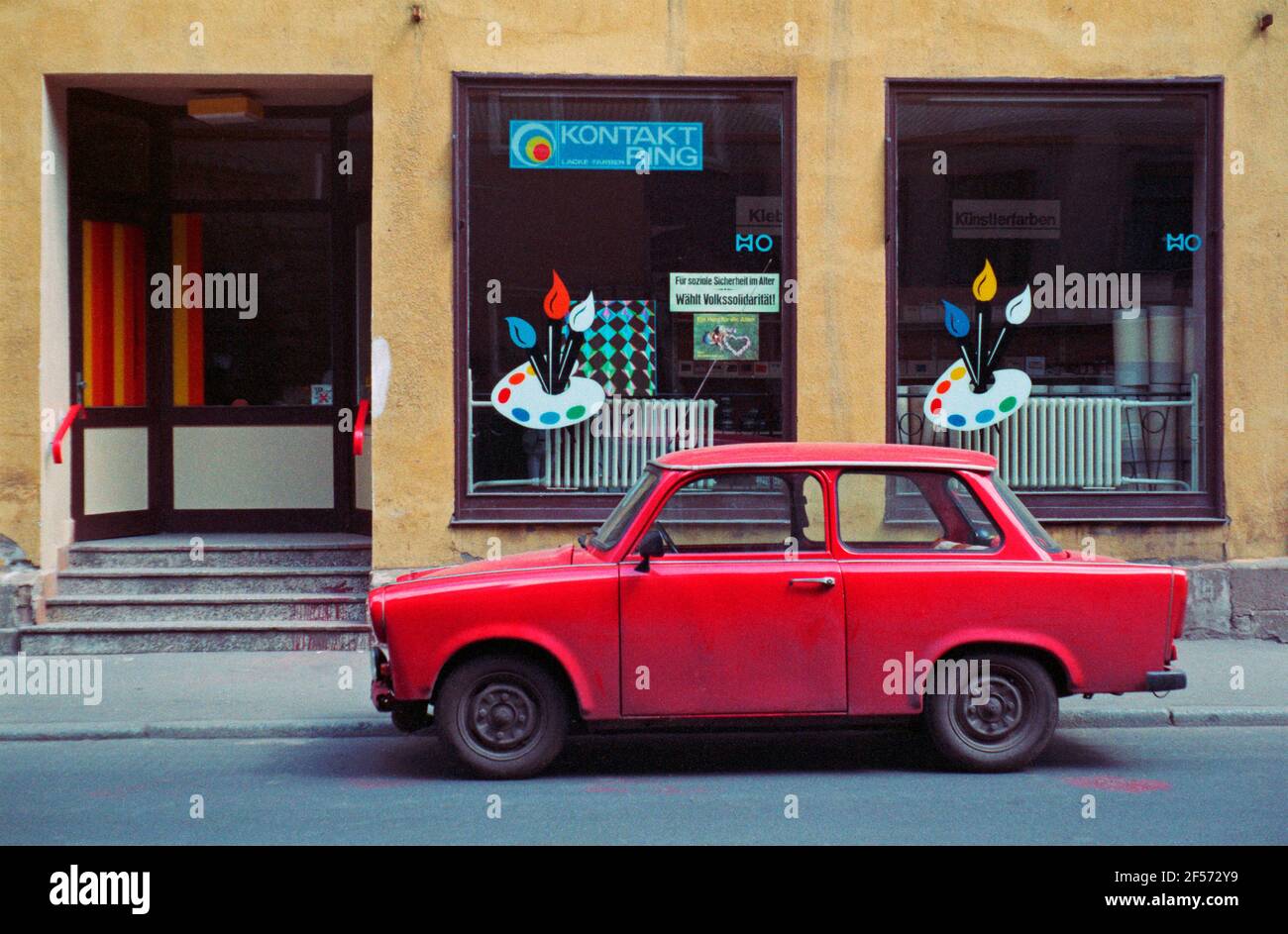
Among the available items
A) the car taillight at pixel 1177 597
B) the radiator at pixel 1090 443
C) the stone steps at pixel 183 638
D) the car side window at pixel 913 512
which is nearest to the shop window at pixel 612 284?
the stone steps at pixel 183 638

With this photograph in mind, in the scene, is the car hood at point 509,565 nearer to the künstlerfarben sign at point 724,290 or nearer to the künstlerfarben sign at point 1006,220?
the künstlerfarben sign at point 724,290

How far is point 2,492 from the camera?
10797 millimetres

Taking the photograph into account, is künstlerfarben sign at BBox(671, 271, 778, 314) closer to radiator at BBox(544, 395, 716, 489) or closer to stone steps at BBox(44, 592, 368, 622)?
radiator at BBox(544, 395, 716, 489)

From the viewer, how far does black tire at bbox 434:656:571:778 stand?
23.1ft

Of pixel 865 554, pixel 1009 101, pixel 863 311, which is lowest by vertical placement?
pixel 865 554

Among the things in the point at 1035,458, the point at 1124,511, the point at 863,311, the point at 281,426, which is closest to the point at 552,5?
the point at 863,311

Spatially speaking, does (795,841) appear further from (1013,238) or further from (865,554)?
(1013,238)

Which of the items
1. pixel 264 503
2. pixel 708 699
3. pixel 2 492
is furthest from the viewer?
pixel 264 503

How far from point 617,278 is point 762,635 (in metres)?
4.86

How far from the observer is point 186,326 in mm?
12500

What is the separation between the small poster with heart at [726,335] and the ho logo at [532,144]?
169 cm

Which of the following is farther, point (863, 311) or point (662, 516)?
point (863, 311)

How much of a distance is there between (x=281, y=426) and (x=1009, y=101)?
653 cm

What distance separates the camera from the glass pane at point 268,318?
12.5 meters
